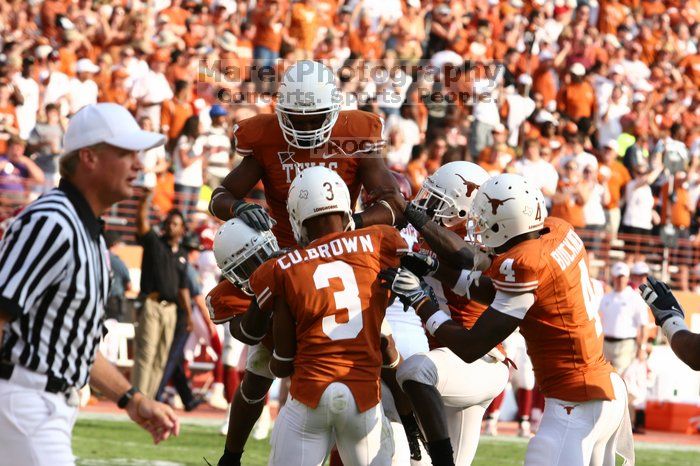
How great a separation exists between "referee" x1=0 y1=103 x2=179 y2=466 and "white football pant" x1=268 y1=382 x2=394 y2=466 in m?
1.00

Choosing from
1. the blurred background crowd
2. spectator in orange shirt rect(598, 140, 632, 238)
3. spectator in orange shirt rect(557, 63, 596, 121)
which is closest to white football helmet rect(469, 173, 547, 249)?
the blurred background crowd

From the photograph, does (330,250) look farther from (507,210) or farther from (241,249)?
(241,249)

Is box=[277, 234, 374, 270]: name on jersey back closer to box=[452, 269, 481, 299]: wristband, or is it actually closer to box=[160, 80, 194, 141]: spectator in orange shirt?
box=[452, 269, 481, 299]: wristband

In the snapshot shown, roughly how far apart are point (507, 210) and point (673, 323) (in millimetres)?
877

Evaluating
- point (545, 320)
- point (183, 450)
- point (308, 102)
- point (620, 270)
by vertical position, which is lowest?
point (183, 450)

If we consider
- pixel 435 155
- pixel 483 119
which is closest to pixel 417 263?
pixel 435 155

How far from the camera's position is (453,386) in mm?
6164

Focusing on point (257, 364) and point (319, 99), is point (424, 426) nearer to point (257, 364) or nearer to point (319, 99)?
point (257, 364)

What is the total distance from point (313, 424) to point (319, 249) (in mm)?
740

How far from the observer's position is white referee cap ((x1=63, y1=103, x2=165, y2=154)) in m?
4.25

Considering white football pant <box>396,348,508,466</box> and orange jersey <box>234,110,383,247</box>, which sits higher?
orange jersey <box>234,110,383,247</box>

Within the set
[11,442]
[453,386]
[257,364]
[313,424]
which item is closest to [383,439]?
[313,424]

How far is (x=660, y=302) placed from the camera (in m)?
5.59

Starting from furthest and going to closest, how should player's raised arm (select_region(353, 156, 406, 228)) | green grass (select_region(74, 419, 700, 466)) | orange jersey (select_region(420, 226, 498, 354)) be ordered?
green grass (select_region(74, 419, 700, 466)) < orange jersey (select_region(420, 226, 498, 354)) < player's raised arm (select_region(353, 156, 406, 228))
